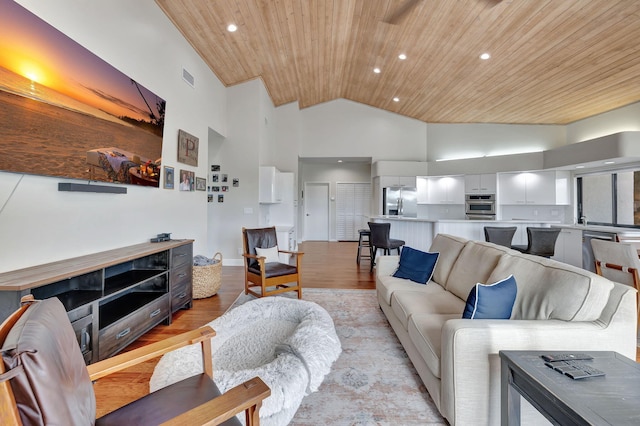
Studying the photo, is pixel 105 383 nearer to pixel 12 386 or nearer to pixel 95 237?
pixel 95 237

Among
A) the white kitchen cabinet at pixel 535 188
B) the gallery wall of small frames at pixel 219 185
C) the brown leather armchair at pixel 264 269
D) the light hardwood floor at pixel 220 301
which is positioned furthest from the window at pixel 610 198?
the gallery wall of small frames at pixel 219 185

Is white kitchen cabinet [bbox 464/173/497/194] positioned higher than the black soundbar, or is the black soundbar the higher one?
white kitchen cabinet [bbox 464/173/497/194]

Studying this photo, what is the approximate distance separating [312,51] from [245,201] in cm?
310

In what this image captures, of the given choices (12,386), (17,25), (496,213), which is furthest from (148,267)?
(496,213)

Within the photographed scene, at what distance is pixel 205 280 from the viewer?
362 centimetres

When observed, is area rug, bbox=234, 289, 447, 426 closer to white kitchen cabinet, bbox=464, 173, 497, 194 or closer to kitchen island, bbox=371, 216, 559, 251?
kitchen island, bbox=371, 216, 559, 251

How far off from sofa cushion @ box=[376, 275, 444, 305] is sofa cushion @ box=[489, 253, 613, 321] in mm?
733

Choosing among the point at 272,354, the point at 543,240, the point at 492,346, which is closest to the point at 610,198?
the point at 543,240

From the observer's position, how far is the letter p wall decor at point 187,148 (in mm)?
3812

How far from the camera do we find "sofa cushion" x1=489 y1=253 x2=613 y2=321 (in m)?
1.41

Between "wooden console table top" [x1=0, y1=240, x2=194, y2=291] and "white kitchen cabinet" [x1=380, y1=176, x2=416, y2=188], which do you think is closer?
"wooden console table top" [x1=0, y1=240, x2=194, y2=291]

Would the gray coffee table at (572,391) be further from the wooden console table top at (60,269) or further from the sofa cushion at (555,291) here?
the wooden console table top at (60,269)

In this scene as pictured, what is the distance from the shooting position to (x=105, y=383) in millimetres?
1903

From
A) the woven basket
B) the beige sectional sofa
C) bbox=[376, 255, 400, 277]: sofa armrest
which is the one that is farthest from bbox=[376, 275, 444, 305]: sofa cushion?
Answer: the woven basket
